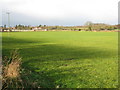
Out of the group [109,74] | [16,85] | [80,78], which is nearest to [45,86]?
[16,85]

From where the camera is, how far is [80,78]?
7.01m

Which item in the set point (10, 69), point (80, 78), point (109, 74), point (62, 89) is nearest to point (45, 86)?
point (62, 89)

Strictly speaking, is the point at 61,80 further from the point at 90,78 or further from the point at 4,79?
the point at 4,79

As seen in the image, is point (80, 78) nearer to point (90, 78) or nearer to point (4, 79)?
point (90, 78)

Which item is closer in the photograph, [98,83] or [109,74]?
[98,83]

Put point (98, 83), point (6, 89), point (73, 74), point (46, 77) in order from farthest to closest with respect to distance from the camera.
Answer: point (73, 74), point (46, 77), point (98, 83), point (6, 89)

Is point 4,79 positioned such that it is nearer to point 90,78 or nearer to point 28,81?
point 28,81

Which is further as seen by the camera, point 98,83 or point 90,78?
point 90,78

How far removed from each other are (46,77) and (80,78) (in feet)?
4.95

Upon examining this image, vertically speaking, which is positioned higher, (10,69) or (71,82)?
(10,69)

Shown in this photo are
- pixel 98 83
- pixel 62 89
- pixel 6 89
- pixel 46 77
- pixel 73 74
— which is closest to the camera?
pixel 6 89

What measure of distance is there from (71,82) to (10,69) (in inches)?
96.7

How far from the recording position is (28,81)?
580 cm

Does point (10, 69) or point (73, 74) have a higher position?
point (10, 69)
